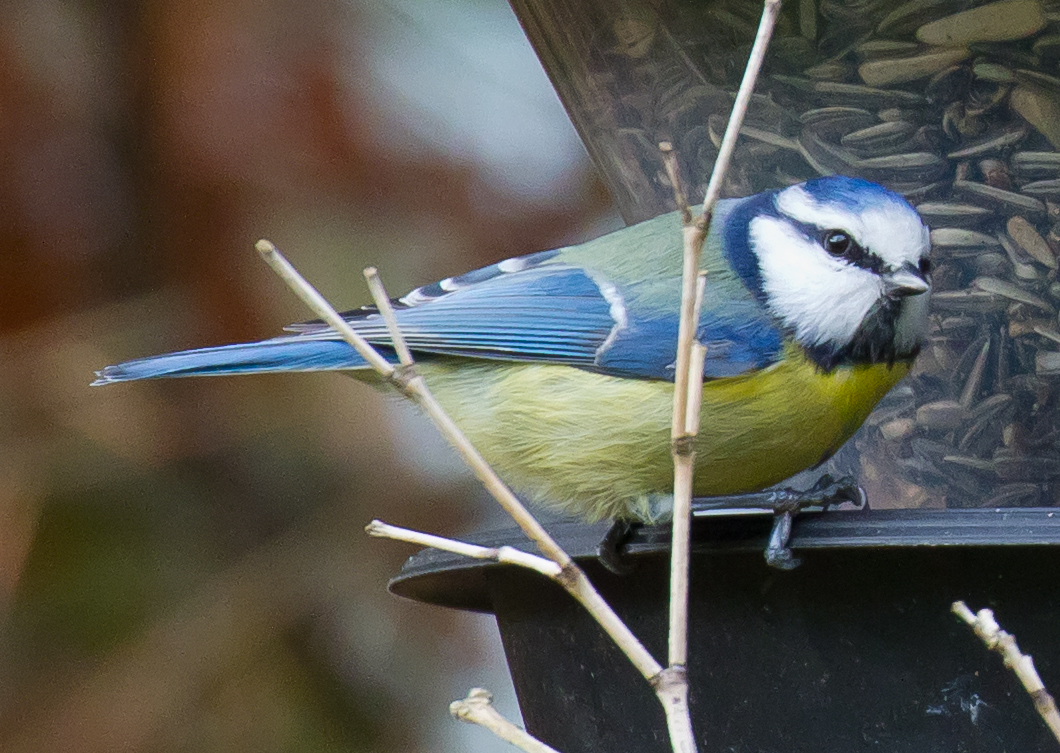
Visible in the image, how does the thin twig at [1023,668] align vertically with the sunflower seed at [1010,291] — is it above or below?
above

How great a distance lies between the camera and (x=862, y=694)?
151 cm

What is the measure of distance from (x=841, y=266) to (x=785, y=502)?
37cm

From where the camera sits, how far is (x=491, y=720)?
100 centimetres

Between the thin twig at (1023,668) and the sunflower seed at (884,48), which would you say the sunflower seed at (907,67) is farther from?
the thin twig at (1023,668)

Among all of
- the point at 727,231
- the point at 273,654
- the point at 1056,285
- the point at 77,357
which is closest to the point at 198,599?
the point at 273,654

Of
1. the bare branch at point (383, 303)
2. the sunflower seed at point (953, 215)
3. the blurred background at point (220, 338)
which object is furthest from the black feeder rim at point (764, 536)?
the blurred background at point (220, 338)

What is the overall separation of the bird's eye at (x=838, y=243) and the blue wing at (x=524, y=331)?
12 centimetres

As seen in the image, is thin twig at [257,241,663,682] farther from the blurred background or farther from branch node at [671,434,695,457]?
the blurred background

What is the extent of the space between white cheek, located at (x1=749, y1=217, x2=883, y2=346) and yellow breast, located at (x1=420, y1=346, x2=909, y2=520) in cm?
5

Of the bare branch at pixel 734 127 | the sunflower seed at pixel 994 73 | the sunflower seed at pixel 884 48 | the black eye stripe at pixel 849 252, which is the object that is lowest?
the black eye stripe at pixel 849 252

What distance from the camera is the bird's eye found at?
179cm

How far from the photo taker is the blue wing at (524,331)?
1851mm

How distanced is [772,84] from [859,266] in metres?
0.26

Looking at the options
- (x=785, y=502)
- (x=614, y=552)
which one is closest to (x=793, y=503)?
(x=785, y=502)
